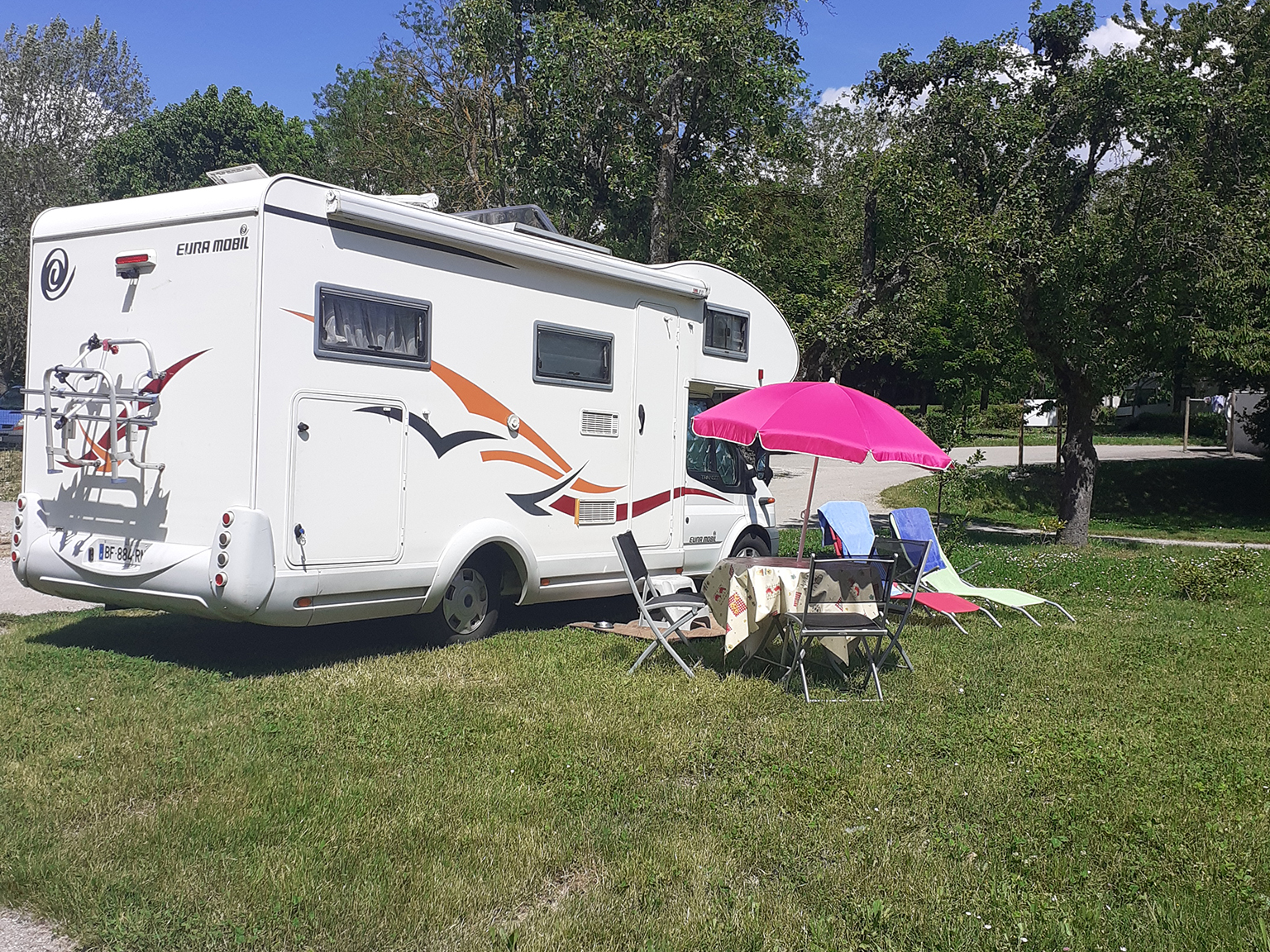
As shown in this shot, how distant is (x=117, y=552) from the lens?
6.89 m

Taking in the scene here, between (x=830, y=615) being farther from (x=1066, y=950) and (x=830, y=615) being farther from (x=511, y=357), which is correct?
(x=1066, y=950)

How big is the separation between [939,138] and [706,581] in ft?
33.1

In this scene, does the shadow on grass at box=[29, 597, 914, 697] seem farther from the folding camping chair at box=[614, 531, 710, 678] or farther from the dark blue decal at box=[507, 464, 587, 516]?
the dark blue decal at box=[507, 464, 587, 516]

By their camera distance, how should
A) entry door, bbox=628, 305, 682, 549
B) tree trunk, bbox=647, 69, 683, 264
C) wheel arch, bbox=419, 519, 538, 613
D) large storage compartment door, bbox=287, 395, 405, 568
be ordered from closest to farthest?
large storage compartment door, bbox=287, 395, 405, 568
wheel arch, bbox=419, 519, 538, 613
entry door, bbox=628, 305, 682, 549
tree trunk, bbox=647, 69, 683, 264

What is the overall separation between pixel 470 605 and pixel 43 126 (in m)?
25.0

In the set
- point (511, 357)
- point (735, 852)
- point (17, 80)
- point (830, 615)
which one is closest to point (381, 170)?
point (17, 80)

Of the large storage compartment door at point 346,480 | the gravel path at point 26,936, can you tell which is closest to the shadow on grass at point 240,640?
the large storage compartment door at point 346,480

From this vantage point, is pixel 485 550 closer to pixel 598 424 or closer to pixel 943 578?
pixel 598 424

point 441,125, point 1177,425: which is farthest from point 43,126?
point 1177,425

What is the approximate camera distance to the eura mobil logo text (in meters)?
6.57

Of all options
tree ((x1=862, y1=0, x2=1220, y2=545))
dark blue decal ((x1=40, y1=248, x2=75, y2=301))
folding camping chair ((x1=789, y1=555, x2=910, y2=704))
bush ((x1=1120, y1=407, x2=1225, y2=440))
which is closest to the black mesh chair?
folding camping chair ((x1=789, y1=555, x2=910, y2=704))

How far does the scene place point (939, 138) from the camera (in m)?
15.4

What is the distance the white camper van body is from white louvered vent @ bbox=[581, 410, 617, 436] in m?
0.02

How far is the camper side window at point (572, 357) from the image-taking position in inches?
327
